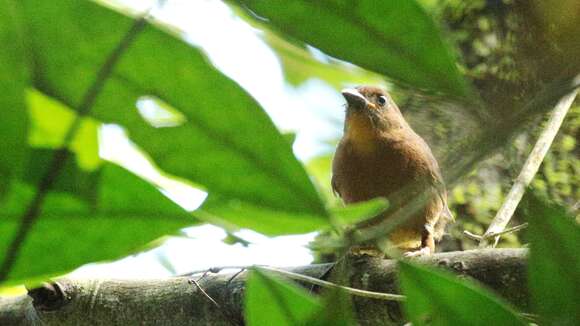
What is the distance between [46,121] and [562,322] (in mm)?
433

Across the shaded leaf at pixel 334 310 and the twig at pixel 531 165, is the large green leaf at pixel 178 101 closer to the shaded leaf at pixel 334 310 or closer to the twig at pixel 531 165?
the shaded leaf at pixel 334 310

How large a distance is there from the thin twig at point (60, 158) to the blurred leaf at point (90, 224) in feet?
0.04

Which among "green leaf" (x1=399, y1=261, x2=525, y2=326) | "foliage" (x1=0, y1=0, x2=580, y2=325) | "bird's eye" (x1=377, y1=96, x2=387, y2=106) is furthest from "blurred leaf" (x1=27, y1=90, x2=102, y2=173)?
"bird's eye" (x1=377, y1=96, x2=387, y2=106)

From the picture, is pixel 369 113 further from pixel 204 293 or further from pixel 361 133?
pixel 204 293

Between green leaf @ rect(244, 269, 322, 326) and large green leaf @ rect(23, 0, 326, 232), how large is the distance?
0.06m

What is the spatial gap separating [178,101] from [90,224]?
0.13 meters

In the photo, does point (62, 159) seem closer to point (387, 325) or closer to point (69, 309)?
point (387, 325)

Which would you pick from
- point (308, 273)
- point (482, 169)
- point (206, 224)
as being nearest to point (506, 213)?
point (308, 273)

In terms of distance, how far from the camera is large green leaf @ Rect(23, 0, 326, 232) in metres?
0.60

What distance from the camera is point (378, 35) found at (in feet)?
1.99

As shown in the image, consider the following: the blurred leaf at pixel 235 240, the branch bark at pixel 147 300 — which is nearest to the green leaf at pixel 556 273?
the blurred leaf at pixel 235 240

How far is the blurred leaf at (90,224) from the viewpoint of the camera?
648 millimetres

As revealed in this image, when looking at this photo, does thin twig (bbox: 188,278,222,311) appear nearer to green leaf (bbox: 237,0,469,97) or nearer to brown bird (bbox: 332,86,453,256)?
brown bird (bbox: 332,86,453,256)

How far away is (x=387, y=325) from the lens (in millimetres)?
1546
